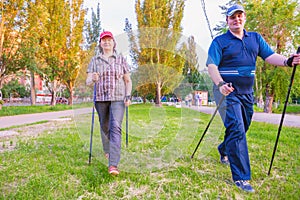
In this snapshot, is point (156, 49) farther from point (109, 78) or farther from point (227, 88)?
point (227, 88)

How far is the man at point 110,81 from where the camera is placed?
2755mm

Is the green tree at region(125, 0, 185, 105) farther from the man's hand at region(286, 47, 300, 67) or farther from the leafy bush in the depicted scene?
the leafy bush

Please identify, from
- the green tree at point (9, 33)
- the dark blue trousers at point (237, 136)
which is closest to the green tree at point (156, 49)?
the dark blue trousers at point (237, 136)

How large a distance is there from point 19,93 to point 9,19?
85.3ft

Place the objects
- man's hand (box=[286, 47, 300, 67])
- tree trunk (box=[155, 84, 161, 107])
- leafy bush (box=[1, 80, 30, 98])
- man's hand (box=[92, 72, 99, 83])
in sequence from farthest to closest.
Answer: leafy bush (box=[1, 80, 30, 98]), tree trunk (box=[155, 84, 161, 107]), man's hand (box=[92, 72, 99, 83]), man's hand (box=[286, 47, 300, 67])

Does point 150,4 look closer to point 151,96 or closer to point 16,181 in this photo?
point 151,96

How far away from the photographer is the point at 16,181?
234 centimetres

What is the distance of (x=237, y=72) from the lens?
7.79ft

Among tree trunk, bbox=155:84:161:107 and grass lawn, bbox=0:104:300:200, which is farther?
tree trunk, bbox=155:84:161:107

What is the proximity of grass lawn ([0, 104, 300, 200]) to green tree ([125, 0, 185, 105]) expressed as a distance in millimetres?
675

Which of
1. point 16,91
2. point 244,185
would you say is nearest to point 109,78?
point 244,185

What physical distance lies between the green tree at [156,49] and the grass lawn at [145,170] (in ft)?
2.21

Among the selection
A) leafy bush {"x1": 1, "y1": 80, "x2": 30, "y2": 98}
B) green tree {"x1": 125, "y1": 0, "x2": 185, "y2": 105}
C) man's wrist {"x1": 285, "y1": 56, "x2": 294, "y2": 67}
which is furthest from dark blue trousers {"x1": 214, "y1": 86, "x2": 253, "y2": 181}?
leafy bush {"x1": 1, "y1": 80, "x2": 30, "y2": 98}

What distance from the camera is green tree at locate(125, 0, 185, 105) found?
3.49 m
